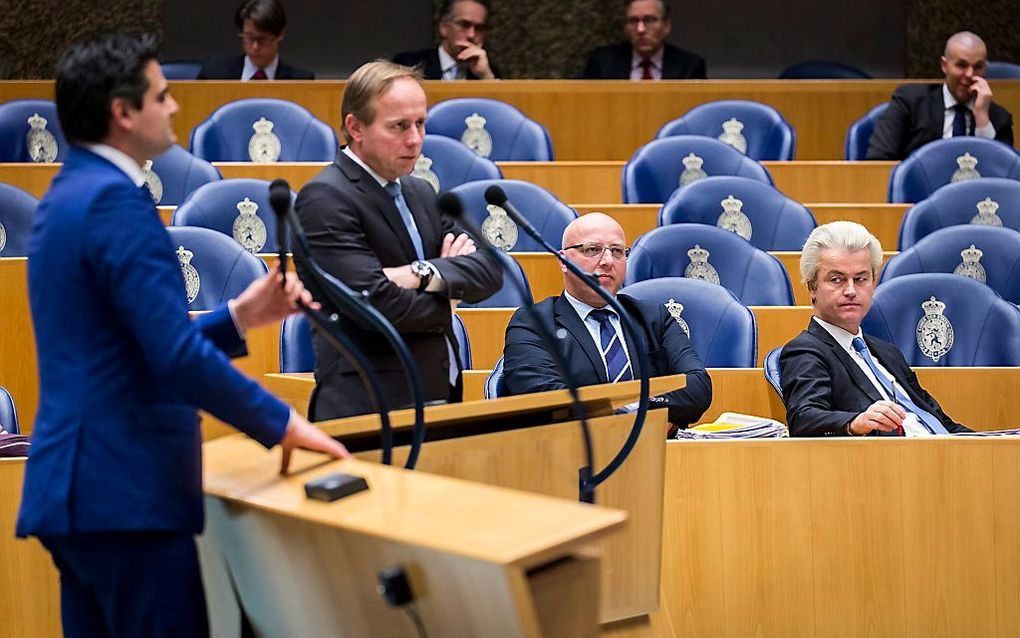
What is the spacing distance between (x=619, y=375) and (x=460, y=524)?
1.84m

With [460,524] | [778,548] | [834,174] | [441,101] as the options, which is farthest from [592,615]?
[441,101]

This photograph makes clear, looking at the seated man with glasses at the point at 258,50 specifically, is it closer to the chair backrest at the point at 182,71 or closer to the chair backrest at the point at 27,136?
the chair backrest at the point at 182,71

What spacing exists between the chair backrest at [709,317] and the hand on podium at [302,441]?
195 centimetres

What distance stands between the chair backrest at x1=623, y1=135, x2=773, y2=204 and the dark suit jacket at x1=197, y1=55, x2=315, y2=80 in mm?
1909

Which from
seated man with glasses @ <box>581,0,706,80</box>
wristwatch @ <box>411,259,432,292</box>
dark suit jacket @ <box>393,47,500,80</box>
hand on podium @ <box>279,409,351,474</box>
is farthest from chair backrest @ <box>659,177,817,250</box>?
hand on podium @ <box>279,409,351,474</box>

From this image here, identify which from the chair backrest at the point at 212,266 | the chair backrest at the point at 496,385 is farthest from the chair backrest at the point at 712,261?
the chair backrest at the point at 212,266

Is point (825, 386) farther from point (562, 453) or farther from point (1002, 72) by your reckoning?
point (1002, 72)

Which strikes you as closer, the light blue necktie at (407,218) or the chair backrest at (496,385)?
the light blue necktie at (407,218)

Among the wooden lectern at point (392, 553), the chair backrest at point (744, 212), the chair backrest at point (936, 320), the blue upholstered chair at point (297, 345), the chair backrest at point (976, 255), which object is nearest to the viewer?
the wooden lectern at point (392, 553)

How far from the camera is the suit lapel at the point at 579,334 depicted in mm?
3156

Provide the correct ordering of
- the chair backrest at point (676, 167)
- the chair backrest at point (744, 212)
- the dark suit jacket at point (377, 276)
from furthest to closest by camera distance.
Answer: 1. the chair backrest at point (676, 167)
2. the chair backrest at point (744, 212)
3. the dark suit jacket at point (377, 276)

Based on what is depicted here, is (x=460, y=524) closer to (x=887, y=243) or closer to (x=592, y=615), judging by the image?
(x=592, y=615)

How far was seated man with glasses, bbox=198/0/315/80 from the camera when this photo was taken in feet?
19.9

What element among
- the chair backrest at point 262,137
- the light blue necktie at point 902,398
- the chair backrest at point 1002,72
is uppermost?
the chair backrest at point 1002,72
